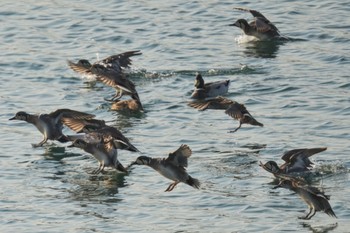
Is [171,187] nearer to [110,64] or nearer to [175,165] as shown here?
[175,165]

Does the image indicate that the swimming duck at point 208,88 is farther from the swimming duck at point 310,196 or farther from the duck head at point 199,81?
the swimming duck at point 310,196

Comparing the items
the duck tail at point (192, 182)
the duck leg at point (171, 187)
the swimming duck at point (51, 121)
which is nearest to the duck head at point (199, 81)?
the swimming duck at point (51, 121)

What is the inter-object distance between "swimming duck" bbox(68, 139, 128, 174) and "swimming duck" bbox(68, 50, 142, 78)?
517cm

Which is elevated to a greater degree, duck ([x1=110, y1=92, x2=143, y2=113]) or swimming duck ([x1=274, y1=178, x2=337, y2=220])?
swimming duck ([x1=274, y1=178, x2=337, y2=220])

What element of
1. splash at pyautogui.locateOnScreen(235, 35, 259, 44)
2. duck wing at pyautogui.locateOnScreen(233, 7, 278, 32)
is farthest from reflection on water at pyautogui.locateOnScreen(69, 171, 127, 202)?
splash at pyautogui.locateOnScreen(235, 35, 259, 44)

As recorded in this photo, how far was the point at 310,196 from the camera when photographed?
17.2 m

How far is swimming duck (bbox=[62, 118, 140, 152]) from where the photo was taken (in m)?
19.9

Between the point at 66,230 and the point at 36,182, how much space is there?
2.41 meters

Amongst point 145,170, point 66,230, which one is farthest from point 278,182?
point 66,230

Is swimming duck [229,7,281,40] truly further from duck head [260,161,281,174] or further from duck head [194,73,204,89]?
duck head [260,161,281,174]

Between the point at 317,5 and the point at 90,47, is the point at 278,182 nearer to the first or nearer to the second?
the point at 90,47

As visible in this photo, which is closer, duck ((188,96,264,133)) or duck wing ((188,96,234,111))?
duck ((188,96,264,133))

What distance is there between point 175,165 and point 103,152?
1.66 m

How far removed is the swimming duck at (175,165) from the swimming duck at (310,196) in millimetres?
1448
